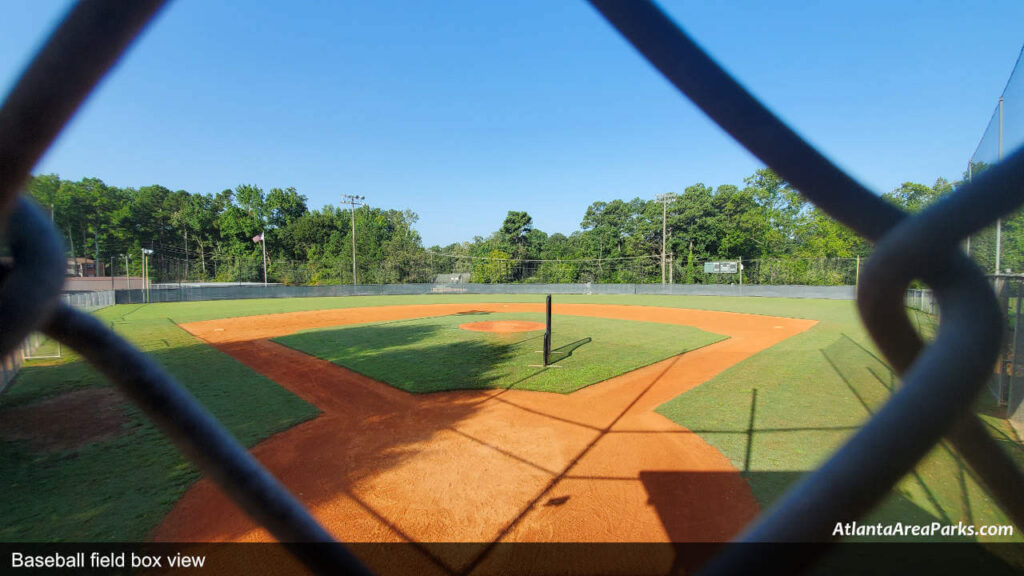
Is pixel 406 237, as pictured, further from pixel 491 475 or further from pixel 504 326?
pixel 491 475

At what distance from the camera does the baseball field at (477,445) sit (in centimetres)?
414

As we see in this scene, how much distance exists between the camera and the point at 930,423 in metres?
0.46

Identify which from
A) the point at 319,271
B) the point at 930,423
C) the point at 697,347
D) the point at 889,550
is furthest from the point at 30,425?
the point at 319,271

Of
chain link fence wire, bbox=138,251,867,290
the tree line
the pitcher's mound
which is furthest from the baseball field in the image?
chain link fence wire, bbox=138,251,867,290

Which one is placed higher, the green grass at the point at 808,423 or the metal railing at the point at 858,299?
the metal railing at the point at 858,299

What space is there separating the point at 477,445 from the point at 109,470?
14.3 feet

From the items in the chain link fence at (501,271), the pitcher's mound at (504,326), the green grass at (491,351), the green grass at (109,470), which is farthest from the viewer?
the chain link fence at (501,271)

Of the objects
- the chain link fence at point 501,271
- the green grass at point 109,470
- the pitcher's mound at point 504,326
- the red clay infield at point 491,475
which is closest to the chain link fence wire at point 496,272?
the chain link fence at point 501,271

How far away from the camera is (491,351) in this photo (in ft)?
40.1

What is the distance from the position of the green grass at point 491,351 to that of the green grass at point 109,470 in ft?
8.05

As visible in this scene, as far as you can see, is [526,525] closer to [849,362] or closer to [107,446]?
[107,446]

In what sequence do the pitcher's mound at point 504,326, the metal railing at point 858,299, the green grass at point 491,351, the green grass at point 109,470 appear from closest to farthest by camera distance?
the metal railing at point 858,299, the green grass at point 109,470, the green grass at point 491,351, the pitcher's mound at point 504,326

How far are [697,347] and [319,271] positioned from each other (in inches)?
1718

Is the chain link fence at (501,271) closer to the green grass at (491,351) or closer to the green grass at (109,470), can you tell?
the green grass at (491,351)
